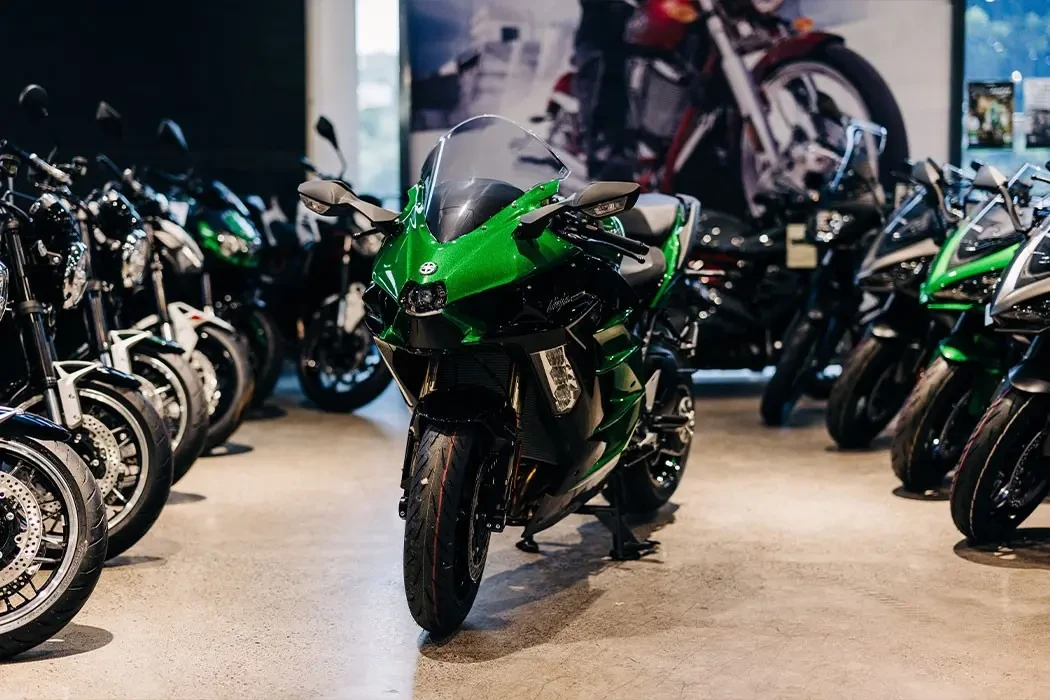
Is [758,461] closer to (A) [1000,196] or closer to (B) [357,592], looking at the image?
(A) [1000,196]

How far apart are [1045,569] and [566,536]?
4.76 feet

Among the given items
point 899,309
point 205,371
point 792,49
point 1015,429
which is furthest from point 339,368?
point 1015,429

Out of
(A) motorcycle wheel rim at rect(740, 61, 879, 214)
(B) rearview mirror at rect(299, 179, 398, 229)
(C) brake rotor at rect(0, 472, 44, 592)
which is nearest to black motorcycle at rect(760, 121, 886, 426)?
(A) motorcycle wheel rim at rect(740, 61, 879, 214)

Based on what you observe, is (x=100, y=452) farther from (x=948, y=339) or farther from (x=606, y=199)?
(x=948, y=339)

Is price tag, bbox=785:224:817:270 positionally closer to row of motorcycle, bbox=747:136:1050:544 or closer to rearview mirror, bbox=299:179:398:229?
row of motorcycle, bbox=747:136:1050:544

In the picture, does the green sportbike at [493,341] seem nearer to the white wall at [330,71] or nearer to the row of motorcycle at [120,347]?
the row of motorcycle at [120,347]

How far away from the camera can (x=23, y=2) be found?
8320 mm

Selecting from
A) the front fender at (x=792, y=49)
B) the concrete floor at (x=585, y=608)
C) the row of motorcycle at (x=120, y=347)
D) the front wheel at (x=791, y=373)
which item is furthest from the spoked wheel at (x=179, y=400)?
the front fender at (x=792, y=49)

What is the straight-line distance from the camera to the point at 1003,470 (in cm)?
438

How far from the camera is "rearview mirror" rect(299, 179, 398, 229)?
3713 millimetres

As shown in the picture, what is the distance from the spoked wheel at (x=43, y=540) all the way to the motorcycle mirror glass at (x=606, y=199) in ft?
4.44

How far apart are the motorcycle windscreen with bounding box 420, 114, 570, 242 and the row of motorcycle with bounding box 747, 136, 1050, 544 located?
1.43 metres

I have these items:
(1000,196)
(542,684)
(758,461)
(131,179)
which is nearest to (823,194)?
(758,461)

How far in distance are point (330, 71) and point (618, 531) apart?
5.41 m
